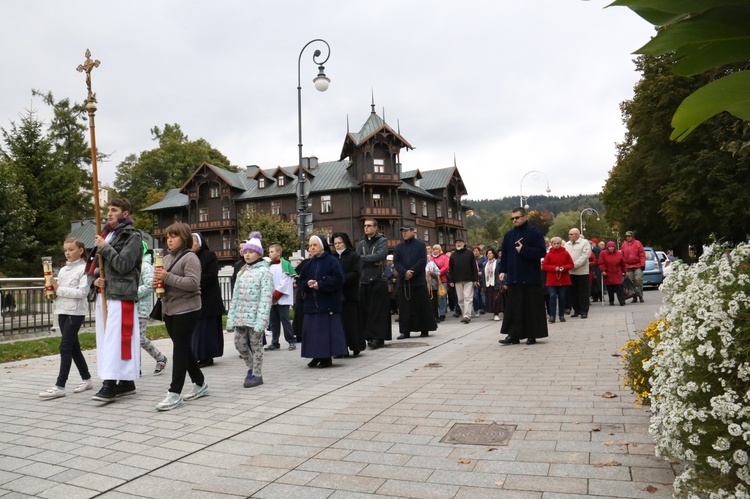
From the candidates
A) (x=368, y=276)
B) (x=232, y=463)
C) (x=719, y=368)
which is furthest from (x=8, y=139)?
(x=719, y=368)

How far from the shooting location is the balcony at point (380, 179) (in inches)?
2194

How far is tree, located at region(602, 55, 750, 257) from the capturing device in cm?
2716

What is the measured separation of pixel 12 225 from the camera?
29.0 m

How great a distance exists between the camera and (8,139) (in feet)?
112

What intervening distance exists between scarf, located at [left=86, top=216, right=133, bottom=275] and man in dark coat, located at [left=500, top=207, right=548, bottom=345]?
641 centimetres

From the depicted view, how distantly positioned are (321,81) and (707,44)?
817 inches

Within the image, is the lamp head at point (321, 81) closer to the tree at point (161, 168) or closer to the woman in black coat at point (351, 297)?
the woman in black coat at point (351, 297)

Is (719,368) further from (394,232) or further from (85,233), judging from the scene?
(85,233)

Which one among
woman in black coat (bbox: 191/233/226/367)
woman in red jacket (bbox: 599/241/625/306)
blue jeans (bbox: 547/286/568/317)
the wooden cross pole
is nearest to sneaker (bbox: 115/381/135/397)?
the wooden cross pole

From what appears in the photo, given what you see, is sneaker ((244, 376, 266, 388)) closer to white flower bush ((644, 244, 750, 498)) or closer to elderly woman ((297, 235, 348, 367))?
elderly woman ((297, 235, 348, 367))

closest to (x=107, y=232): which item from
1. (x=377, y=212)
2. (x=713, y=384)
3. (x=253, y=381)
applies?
(x=253, y=381)

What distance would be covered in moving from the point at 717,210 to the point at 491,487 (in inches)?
1139

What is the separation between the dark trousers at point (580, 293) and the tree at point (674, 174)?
495 inches

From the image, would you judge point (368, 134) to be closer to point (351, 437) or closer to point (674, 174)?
point (674, 174)
